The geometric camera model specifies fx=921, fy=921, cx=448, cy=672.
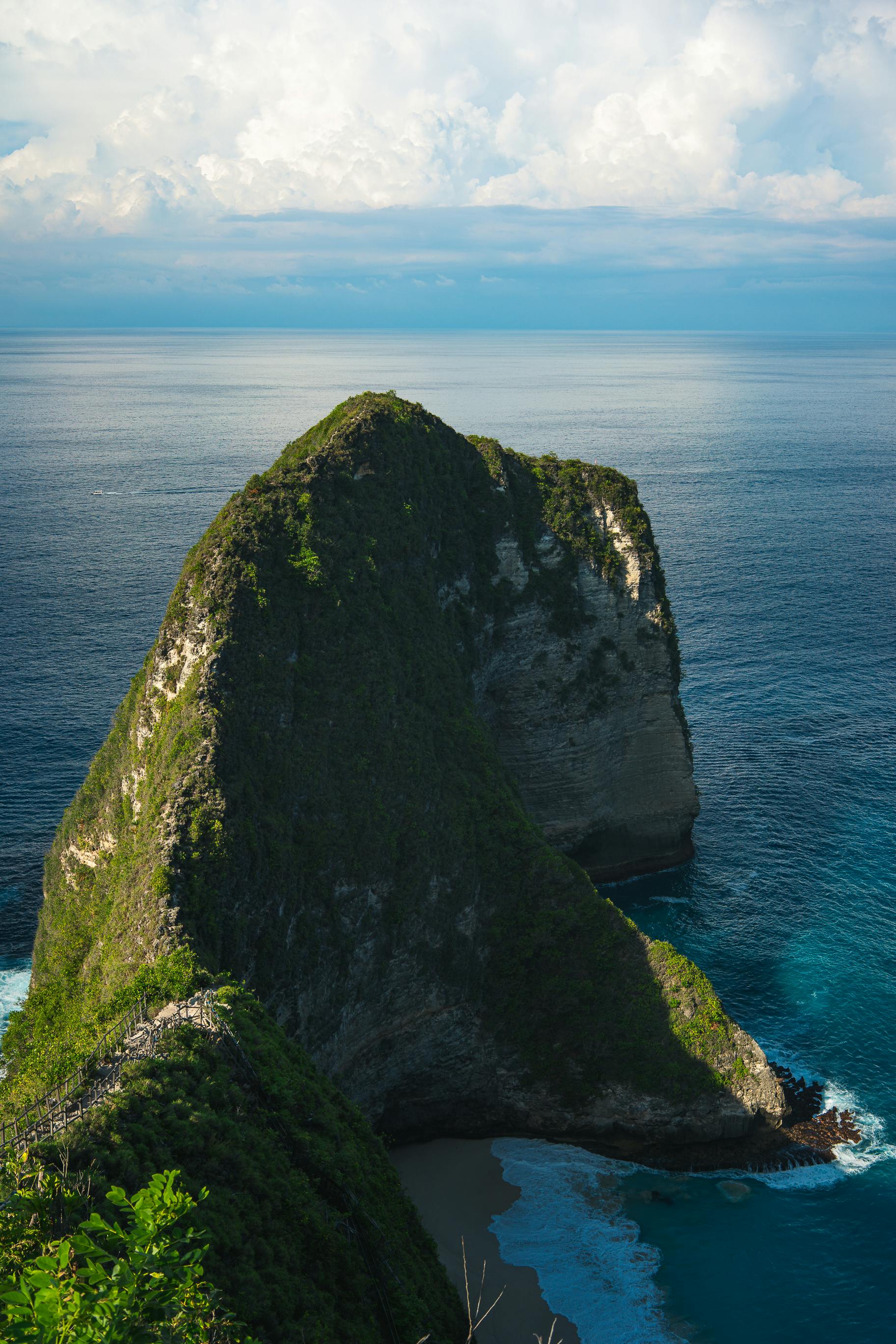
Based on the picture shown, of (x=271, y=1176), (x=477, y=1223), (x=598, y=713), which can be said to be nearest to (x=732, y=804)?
(x=598, y=713)

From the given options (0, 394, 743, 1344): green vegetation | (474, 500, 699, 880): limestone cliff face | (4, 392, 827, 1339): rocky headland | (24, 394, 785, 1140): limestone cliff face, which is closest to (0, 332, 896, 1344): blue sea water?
(474, 500, 699, 880): limestone cliff face

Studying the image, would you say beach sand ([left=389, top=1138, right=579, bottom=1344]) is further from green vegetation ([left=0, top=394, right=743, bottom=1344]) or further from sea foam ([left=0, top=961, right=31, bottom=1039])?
sea foam ([left=0, top=961, right=31, bottom=1039])

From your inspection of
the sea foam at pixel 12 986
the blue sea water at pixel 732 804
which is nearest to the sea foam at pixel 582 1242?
the blue sea water at pixel 732 804

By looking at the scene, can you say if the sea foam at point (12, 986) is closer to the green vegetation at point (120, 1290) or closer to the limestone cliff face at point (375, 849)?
the limestone cliff face at point (375, 849)

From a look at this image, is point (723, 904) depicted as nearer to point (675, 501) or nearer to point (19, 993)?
point (19, 993)

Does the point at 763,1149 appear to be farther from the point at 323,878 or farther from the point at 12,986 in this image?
the point at 12,986

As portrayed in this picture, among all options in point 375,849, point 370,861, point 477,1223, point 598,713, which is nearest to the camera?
point 477,1223
